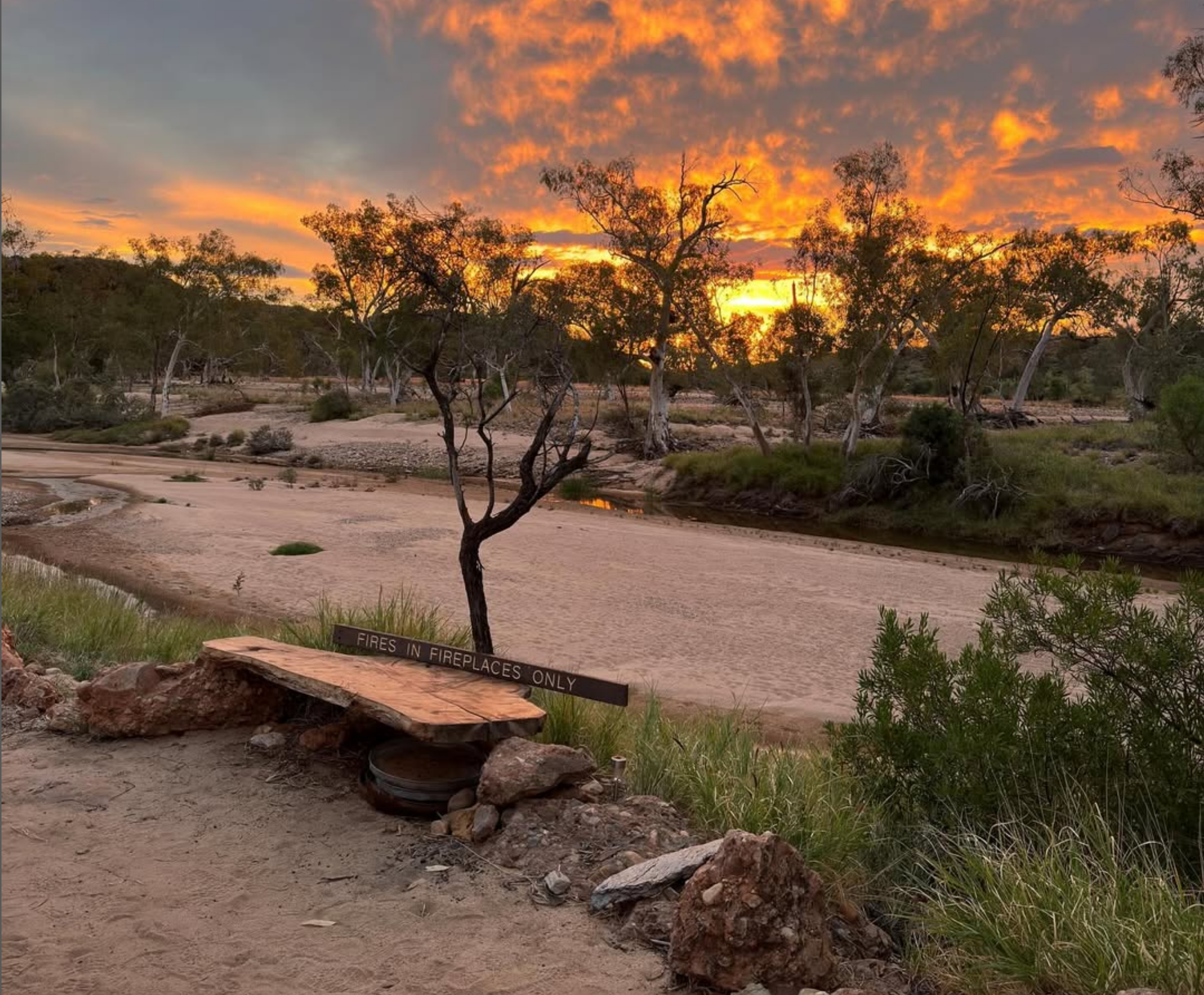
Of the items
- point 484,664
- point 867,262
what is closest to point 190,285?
point 867,262

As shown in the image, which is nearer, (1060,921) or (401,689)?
(1060,921)

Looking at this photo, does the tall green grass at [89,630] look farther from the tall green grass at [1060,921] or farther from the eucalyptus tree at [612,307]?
the eucalyptus tree at [612,307]

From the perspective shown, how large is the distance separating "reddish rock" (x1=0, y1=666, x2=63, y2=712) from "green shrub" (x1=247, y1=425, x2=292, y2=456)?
40.5m

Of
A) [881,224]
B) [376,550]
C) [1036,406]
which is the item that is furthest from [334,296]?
[1036,406]

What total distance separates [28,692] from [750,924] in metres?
5.68

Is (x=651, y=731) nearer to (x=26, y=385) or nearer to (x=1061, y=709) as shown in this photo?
(x=1061, y=709)

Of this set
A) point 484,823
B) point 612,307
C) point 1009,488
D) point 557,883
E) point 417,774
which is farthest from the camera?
point 612,307

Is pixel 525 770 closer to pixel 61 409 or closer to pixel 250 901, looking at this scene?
pixel 250 901

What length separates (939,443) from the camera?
30375 millimetres

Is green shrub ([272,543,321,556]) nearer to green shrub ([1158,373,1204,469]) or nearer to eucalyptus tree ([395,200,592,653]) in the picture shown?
eucalyptus tree ([395,200,592,653])

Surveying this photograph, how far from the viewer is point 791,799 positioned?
4867mm

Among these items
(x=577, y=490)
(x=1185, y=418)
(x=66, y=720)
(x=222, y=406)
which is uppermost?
(x=1185, y=418)

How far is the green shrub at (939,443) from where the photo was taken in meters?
30.3

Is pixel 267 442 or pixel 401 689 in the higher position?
pixel 401 689
